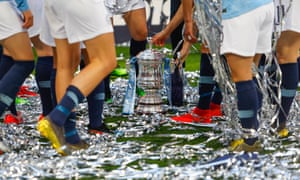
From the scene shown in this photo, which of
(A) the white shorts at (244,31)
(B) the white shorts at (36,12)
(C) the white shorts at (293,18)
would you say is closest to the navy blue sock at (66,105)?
(A) the white shorts at (244,31)

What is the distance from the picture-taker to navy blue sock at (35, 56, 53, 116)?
5.54 m

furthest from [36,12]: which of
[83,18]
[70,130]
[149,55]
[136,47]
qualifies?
[136,47]

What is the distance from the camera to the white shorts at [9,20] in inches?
189

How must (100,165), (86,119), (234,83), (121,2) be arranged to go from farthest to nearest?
(121,2) → (86,119) → (234,83) → (100,165)

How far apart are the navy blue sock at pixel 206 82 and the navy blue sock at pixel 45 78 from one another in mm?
1257

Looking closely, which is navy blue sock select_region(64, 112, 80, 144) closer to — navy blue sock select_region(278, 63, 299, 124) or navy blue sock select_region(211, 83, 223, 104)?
navy blue sock select_region(278, 63, 299, 124)

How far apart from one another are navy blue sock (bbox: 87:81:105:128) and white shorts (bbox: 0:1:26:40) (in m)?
0.76

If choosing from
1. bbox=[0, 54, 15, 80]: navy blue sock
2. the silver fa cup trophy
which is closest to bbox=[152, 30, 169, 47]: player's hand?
the silver fa cup trophy

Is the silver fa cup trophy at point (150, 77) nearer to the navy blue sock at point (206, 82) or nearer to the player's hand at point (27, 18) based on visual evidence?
the navy blue sock at point (206, 82)

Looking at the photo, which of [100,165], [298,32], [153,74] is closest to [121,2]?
[153,74]

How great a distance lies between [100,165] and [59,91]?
27.7 inches

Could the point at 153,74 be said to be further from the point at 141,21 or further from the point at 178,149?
the point at 178,149

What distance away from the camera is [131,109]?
647cm

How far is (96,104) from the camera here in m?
5.35
